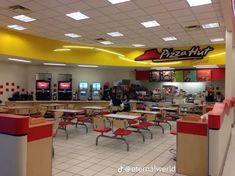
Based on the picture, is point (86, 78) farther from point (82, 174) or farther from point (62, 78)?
point (82, 174)

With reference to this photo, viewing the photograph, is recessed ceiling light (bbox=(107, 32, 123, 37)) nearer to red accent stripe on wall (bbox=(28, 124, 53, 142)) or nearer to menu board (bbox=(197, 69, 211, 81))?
menu board (bbox=(197, 69, 211, 81))

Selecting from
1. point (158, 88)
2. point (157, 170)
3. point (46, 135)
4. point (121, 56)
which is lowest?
point (157, 170)

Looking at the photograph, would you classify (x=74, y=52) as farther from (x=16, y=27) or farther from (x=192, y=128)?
(x=192, y=128)

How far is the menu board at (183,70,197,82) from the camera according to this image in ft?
39.5

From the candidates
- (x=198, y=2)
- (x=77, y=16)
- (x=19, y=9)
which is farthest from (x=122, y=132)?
(x=19, y=9)

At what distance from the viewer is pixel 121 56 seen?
12414 mm

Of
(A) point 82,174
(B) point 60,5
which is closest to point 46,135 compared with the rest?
(A) point 82,174

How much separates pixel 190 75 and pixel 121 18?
6.51 meters

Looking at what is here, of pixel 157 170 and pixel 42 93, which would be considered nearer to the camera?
pixel 157 170

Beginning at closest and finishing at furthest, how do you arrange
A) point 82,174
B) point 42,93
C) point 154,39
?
point 82,174 → point 154,39 → point 42,93

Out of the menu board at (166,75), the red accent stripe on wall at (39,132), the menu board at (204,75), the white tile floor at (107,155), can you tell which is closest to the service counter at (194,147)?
the white tile floor at (107,155)

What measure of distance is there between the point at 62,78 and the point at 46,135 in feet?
31.2

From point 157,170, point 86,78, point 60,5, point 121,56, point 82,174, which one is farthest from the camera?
point 86,78

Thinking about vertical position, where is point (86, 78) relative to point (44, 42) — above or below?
below
